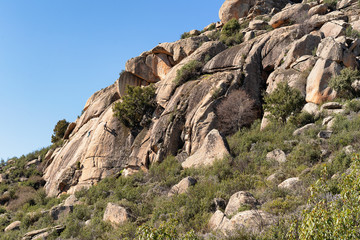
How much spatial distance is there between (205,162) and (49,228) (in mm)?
9867

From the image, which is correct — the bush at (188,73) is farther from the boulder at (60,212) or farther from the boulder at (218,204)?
the boulder at (218,204)

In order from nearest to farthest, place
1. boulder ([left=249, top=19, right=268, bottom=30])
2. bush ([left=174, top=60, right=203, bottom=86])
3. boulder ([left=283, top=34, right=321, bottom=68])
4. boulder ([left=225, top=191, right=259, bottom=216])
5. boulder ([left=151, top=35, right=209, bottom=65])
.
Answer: boulder ([left=225, top=191, right=259, bottom=216])
boulder ([left=283, top=34, right=321, bottom=68])
bush ([left=174, top=60, right=203, bottom=86])
boulder ([left=151, top=35, right=209, bottom=65])
boulder ([left=249, top=19, right=268, bottom=30])

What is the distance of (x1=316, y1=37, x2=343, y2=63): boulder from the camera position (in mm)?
21328

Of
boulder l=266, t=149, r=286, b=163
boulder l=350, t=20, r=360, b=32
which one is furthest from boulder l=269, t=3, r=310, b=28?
boulder l=266, t=149, r=286, b=163

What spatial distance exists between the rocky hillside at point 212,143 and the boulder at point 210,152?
84mm

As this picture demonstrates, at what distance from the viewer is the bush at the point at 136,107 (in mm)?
28672

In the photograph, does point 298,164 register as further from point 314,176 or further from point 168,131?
point 168,131

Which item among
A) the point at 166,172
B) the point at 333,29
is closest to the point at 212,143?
the point at 166,172

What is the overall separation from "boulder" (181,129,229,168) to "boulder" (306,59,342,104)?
7241 mm

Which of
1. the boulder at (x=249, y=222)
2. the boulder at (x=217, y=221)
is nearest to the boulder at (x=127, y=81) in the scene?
the boulder at (x=217, y=221)

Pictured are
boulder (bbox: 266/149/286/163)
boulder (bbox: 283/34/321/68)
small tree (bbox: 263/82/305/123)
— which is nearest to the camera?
boulder (bbox: 266/149/286/163)

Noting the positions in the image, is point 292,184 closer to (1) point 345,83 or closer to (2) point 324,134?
(2) point 324,134

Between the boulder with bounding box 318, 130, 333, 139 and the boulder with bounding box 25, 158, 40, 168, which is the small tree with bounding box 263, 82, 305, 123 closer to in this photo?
the boulder with bounding box 318, 130, 333, 139

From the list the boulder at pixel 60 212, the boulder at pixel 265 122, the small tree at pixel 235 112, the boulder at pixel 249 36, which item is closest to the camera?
the boulder at pixel 60 212
